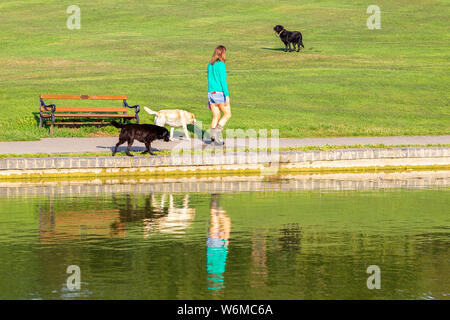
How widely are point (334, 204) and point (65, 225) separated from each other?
4386 mm

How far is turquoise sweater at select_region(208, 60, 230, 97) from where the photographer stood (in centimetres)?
1906

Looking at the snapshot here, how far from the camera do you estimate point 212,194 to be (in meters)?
15.0

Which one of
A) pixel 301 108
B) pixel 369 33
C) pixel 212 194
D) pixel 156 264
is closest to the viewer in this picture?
pixel 156 264

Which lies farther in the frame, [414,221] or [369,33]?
[369,33]

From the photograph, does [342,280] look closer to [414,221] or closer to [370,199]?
[414,221]

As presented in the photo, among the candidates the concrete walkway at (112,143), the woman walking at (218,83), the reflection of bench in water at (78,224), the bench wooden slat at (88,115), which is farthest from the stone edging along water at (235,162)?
the bench wooden slat at (88,115)

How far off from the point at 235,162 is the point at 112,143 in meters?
4.98

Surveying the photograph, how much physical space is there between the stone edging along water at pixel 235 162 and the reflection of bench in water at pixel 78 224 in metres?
3.91

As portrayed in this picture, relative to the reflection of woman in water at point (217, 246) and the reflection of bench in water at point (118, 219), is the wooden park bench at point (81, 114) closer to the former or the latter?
the reflection of bench in water at point (118, 219)

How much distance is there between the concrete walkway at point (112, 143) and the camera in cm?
2016

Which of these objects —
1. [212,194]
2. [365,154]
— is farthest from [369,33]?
[212,194]

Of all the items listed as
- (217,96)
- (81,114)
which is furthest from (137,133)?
(81,114)

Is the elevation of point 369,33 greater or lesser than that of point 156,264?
greater
